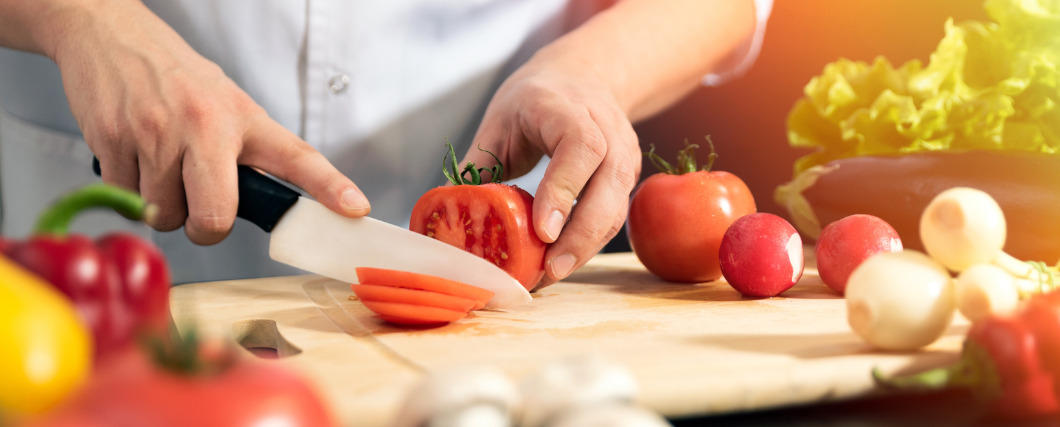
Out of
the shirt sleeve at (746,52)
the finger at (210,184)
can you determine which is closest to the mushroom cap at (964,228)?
the finger at (210,184)

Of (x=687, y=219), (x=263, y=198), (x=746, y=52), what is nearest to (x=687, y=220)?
(x=687, y=219)

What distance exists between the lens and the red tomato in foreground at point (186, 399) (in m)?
0.40

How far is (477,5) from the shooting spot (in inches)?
72.1

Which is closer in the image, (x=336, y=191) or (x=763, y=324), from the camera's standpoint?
(x=763, y=324)

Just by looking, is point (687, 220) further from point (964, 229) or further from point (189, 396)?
point (189, 396)

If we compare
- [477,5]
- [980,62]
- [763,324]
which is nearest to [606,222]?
[763,324]

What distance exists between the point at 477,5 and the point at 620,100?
41 cm

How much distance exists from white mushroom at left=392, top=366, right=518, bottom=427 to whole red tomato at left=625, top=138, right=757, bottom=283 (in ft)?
3.16

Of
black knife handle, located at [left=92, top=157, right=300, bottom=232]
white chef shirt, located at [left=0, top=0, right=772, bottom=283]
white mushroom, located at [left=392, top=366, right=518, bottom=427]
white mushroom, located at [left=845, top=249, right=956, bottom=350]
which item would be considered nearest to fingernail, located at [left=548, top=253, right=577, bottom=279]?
black knife handle, located at [left=92, top=157, right=300, bottom=232]

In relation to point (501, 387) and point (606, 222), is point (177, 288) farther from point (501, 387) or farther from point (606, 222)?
point (501, 387)

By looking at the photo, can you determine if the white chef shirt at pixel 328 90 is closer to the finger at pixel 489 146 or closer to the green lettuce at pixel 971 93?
the finger at pixel 489 146

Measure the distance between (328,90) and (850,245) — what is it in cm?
111

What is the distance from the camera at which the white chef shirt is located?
5.48ft

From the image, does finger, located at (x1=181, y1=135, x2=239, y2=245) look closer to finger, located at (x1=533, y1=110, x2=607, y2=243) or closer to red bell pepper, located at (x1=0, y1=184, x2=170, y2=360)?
finger, located at (x1=533, y1=110, x2=607, y2=243)
